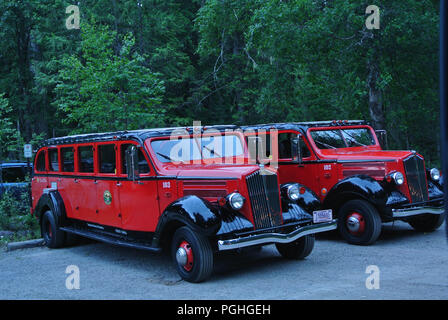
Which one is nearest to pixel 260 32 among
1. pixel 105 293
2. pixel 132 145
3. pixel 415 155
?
pixel 415 155

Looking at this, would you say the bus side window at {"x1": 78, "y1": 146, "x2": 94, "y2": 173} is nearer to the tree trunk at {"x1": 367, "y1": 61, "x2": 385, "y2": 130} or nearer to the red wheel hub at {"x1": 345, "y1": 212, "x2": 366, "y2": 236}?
the red wheel hub at {"x1": 345, "y1": 212, "x2": 366, "y2": 236}

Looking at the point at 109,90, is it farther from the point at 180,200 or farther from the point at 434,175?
the point at 434,175

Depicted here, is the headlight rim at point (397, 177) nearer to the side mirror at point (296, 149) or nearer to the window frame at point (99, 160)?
the side mirror at point (296, 149)

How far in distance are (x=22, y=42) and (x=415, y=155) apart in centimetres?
2345

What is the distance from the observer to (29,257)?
9.10m

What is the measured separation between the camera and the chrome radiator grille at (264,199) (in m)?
7.00

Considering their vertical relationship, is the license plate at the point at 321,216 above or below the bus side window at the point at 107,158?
below

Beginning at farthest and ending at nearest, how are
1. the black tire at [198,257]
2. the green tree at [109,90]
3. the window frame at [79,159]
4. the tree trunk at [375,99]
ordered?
the tree trunk at [375,99]
the green tree at [109,90]
the window frame at [79,159]
the black tire at [198,257]

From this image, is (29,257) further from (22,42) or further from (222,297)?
(22,42)

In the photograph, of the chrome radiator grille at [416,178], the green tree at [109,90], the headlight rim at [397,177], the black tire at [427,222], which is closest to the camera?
the headlight rim at [397,177]

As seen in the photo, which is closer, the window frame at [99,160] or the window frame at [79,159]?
the window frame at [99,160]

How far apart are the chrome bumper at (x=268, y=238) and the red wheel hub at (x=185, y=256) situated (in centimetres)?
59

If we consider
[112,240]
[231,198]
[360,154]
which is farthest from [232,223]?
→ [360,154]

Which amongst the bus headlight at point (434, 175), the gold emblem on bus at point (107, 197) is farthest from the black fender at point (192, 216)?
the bus headlight at point (434, 175)
